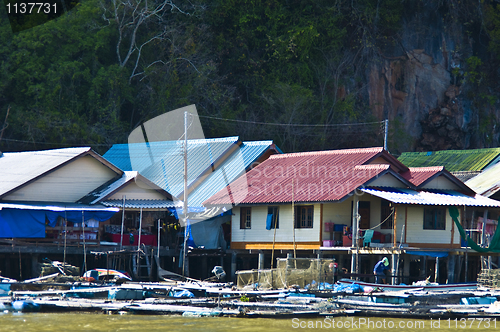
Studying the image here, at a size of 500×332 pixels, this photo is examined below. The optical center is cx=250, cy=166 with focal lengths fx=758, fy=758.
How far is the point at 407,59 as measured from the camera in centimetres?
6247

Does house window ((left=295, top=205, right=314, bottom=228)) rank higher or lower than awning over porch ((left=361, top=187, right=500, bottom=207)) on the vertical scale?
lower

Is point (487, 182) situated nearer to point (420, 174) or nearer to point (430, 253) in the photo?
point (420, 174)

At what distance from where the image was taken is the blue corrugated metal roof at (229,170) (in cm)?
3944

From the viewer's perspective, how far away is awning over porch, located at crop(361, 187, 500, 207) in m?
31.5

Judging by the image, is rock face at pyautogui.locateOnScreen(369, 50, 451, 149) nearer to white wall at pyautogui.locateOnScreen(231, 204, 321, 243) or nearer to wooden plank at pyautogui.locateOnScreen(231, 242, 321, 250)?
white wall at pyautogui.locateOnScreen(231, 204, 321, 243)

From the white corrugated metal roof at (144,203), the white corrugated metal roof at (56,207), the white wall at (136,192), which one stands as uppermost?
the white wall at (136,192)

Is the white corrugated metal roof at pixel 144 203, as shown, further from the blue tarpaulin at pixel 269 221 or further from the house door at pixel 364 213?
the house door at pixel 364 213

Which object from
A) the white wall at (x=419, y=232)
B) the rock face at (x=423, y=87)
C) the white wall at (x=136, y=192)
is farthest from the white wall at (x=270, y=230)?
the rock face at (x=423, y=87)

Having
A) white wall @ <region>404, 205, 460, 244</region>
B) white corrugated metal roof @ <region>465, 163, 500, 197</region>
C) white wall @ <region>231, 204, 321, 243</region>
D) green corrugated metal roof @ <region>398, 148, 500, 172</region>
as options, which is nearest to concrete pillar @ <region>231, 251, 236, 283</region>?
white wall @ <region>231, 204, 321, 243</region>

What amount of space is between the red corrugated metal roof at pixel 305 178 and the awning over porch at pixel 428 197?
3.20ft

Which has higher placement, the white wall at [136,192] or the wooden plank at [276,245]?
the white wall at [136,192]

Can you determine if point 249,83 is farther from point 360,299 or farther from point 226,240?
point 360,299

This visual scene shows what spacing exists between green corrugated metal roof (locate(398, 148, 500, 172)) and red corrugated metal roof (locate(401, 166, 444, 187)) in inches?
400

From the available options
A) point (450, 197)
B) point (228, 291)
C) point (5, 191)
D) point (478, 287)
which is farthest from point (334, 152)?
point (5, 191)
